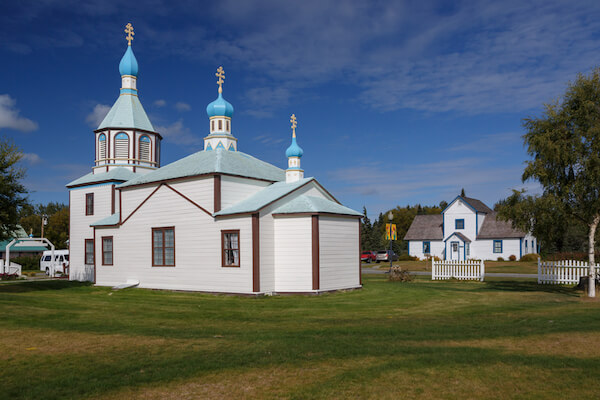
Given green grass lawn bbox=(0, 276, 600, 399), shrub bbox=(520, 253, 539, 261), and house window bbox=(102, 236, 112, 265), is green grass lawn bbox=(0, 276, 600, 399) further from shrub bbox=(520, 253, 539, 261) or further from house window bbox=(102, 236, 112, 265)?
shrub bbox=(520, 253, 539, 261)

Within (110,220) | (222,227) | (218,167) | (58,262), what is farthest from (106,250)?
(58,262)

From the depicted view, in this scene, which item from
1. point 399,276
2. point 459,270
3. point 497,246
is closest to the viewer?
point 399,276

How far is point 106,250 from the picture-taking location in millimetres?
28703

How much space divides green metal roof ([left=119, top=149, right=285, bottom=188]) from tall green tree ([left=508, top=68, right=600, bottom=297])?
12.6m

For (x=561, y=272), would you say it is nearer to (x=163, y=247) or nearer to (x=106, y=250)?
(x=163, y=247)

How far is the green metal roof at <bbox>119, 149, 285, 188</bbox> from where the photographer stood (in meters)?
24.3

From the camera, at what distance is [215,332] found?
12.8m

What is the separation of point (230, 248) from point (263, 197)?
112 inches

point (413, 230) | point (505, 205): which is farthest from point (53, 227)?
point (505, 205)

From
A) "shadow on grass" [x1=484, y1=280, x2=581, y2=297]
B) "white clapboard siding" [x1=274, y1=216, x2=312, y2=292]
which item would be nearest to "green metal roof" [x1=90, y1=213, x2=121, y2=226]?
"white clapboard siding" [x1=274, y1=216, x2=312, y2=292]

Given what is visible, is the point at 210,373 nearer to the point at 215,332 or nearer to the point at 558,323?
the point at 215,332

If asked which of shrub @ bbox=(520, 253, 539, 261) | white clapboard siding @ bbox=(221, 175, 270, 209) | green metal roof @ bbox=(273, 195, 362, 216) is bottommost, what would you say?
shrub @ bbox=(520, 253, 539, 261)

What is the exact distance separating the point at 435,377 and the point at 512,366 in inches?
63.9

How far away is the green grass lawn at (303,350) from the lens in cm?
762
